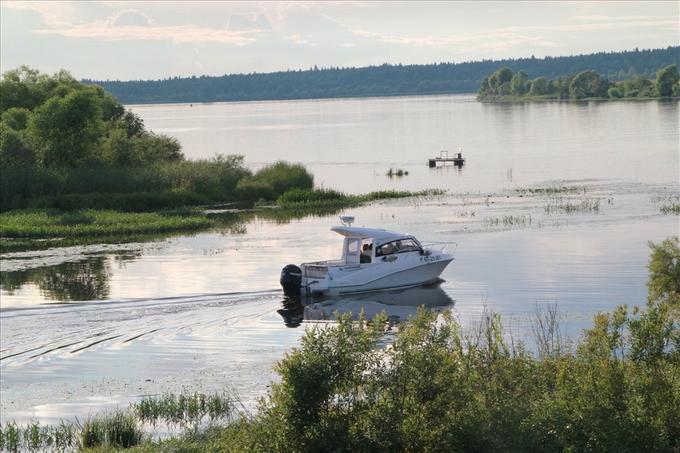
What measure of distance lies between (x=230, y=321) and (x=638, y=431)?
23.0m

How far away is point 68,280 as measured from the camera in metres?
50.1

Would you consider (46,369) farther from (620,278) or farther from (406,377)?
(620,278)

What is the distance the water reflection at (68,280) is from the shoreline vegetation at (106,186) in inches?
305

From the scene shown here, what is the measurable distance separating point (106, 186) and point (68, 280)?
88.5 feet

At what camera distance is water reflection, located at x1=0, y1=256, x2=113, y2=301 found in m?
46.5

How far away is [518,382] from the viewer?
21359 mm

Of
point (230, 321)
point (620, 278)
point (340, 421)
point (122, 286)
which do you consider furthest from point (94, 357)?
point (620, 278)

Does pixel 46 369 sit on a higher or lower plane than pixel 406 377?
lower

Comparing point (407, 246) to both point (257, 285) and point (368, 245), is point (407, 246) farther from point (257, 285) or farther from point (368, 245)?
point (257, 285)

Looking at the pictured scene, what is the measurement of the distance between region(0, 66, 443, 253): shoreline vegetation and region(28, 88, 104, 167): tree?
79 mm

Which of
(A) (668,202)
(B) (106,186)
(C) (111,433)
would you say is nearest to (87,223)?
(B) (106,186)

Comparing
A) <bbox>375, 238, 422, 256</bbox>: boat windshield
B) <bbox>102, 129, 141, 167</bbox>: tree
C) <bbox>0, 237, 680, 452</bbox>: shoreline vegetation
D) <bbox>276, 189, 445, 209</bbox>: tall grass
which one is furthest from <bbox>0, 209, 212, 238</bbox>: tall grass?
<bbox>0, 237, 680, 452</bbox>: shoreline vegetation

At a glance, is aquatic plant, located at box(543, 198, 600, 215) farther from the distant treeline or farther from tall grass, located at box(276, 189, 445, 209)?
the distant treeline

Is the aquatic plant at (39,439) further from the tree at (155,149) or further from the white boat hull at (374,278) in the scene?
the tree at (155,149)
